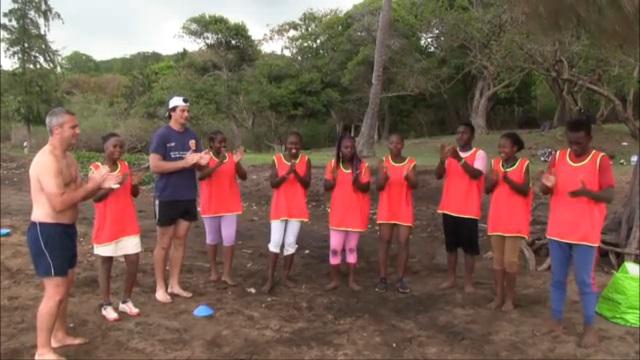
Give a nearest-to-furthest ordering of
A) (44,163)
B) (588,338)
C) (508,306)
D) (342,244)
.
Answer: (44,163) → (588,338) → (508,306) → (342,244)

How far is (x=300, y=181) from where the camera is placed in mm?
5801

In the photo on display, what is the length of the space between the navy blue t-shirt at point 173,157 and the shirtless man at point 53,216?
1112 millimetres

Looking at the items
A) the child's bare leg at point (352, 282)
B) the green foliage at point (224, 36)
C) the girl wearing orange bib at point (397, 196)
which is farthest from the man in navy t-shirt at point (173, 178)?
the green foliage at point (224, 36)

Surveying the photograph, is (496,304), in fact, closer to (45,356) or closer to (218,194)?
(218,194)

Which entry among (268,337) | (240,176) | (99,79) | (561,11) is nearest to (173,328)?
(268,337)

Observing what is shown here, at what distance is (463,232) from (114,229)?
3.12 meters

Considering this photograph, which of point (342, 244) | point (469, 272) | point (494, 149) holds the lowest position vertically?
point (469, 272)

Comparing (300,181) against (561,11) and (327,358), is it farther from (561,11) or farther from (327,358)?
(561,11)

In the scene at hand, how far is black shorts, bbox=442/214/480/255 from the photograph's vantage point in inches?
219

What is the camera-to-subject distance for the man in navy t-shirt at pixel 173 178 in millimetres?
5250

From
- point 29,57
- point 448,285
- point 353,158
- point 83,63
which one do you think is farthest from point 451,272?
point 83,63

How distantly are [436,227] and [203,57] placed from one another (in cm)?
2449

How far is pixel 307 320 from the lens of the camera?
16.7 ft

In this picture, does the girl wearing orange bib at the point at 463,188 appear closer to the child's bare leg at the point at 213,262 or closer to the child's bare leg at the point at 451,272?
the child's bare leg at the point at 451,272
